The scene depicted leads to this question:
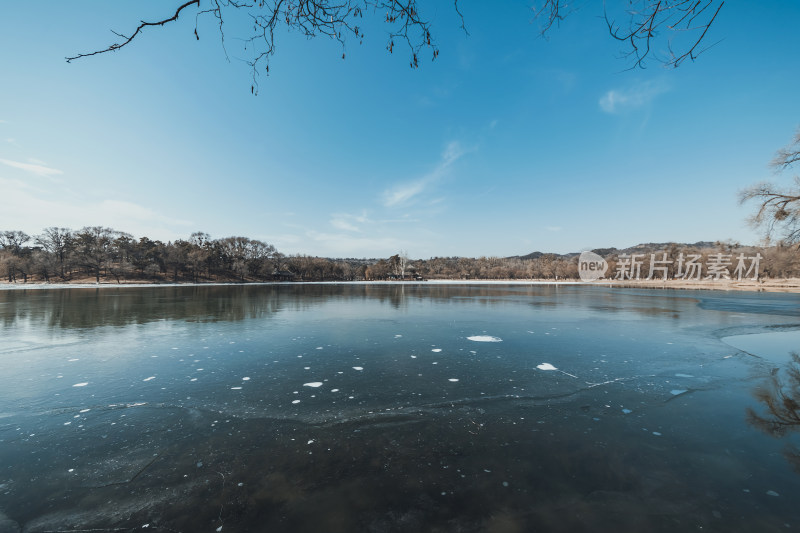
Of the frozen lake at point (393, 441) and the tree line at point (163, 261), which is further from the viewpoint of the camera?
the tree line at point (163, 261)

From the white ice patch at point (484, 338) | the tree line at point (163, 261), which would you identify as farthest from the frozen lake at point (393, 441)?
the tree line at point (163, 261)

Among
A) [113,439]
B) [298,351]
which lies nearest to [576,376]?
[298,351]

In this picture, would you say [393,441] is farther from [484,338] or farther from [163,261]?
[163,261]

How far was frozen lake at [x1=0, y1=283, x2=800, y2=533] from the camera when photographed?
2594 millimetres

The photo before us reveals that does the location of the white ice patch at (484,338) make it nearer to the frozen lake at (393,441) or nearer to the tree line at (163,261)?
the frozen lake at (393,441)

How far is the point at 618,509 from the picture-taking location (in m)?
2.62

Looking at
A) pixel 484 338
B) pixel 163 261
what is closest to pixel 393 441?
pixel 484 338

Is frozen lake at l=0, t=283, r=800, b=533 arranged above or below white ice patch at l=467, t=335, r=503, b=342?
above

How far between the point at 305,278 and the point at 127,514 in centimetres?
9234

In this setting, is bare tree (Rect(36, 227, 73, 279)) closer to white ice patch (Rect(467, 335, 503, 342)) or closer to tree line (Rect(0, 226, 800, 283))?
tree line (Rect(0, 226, 800, 283))

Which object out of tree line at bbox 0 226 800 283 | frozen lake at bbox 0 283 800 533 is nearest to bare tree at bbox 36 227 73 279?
tree line at bbox 0 226 800 283

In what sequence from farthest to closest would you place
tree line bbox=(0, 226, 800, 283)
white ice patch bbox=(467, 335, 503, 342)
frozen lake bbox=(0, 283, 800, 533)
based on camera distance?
tree line bbox=(0, 226, 800, 283) < white ice patch bbox=(467, 335, 503, 342) < frozen lake bbox=(0, 283, 800, 533)

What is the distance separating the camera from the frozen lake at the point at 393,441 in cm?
259

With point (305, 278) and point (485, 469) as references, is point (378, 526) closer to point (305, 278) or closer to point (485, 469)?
point (485, 469)
